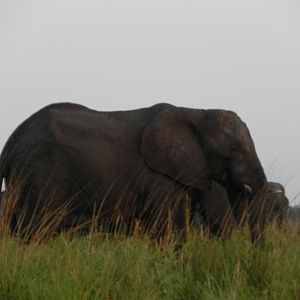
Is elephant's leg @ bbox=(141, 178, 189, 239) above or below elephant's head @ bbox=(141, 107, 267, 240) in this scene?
below

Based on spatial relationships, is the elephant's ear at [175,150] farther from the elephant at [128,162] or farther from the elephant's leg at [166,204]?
the elephant's leg at [166,204]

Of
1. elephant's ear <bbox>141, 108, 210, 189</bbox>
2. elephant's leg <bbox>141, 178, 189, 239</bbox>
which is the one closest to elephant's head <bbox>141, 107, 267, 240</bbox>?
elephant's ear <bbox>141, 108, 210, 189</bbox>

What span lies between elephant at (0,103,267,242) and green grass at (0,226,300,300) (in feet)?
7.70

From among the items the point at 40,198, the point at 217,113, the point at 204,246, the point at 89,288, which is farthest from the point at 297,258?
the point at 217,113

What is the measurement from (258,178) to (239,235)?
2.94 meters

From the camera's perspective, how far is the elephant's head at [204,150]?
28.9 feet

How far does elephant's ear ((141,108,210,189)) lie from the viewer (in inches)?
347

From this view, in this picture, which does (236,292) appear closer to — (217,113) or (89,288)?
(89,288)

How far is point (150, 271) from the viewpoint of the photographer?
16.7ft

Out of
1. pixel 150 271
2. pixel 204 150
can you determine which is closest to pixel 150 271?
pixel 150 271

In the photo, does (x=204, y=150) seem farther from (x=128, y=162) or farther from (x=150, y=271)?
(x=150, y=271)

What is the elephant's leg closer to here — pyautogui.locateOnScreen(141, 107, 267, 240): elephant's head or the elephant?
the elephant

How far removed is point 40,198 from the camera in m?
8.05

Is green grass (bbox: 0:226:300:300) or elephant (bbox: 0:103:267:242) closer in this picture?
green grass (bbox: 0:226:300:300)
